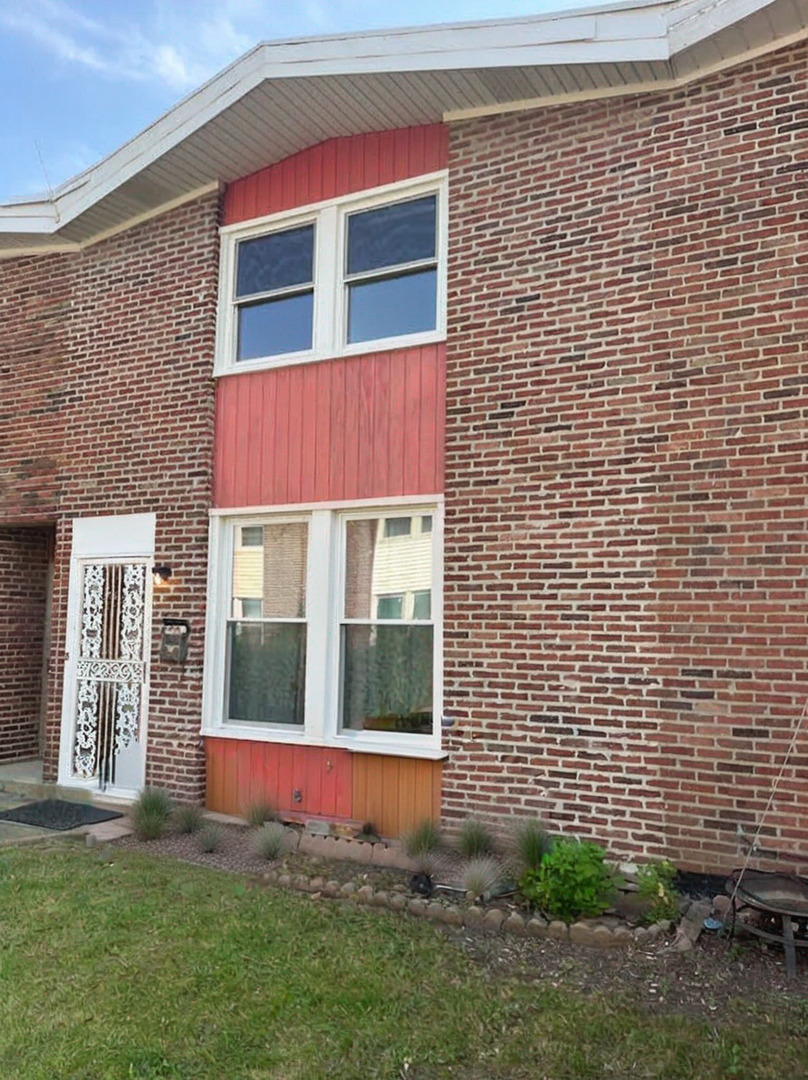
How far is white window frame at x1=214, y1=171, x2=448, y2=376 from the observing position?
23.8 ft


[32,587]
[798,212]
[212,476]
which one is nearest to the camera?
[798,212]

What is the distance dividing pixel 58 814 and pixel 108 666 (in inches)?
58.5

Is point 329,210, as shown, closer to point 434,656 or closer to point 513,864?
point 434,656

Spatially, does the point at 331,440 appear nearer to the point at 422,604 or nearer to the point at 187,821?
the point at 422,604

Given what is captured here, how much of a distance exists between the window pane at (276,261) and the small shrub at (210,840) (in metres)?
4.92

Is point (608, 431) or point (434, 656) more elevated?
point (608, 431)

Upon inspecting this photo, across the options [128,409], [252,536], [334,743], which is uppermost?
[128,409]

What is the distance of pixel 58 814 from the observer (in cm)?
792

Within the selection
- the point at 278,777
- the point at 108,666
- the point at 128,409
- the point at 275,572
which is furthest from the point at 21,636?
the point at 278,777

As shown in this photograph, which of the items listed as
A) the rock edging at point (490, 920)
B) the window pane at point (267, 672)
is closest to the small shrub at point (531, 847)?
the rock edging at point (490, 920)

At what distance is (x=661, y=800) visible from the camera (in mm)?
5805

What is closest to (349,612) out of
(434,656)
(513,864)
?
(434,656)

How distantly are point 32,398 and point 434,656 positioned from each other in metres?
5.57

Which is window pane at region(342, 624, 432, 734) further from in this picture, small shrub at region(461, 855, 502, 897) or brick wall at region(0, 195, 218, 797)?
brick wall at region(0, 195, 218, 797)
